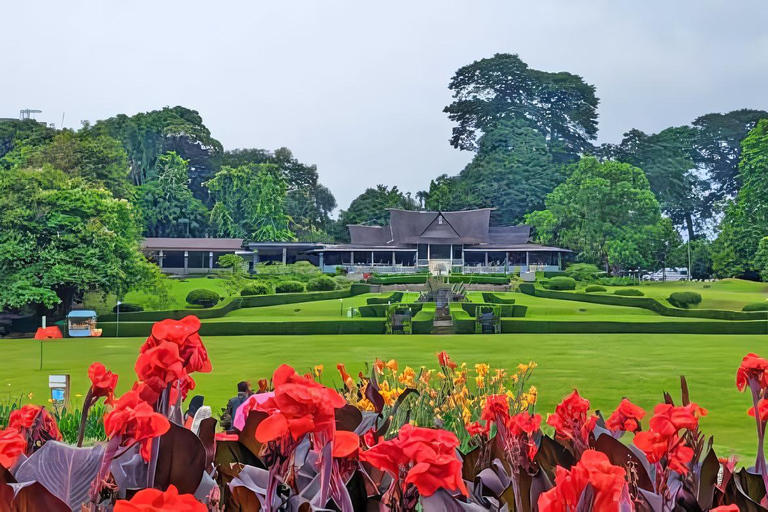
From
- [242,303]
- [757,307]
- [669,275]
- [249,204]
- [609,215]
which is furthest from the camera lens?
[249,204]

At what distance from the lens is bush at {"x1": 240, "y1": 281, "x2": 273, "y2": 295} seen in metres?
18.6

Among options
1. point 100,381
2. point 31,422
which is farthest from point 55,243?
point 100,381

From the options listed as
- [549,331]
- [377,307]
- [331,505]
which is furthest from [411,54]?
[331,505]

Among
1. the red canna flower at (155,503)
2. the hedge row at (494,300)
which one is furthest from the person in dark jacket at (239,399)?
the hedge row at (494,300)

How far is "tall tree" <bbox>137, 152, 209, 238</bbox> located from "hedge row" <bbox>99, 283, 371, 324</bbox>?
6260 millimetres

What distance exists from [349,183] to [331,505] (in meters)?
30.8

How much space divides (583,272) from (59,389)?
17652mm

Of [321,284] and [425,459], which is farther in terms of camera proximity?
[321,284]

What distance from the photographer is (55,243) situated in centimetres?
1574

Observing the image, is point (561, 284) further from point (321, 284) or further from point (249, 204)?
point (249, 204)

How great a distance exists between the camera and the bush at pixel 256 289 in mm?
18598

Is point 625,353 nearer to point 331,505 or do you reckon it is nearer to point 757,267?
point 757,267

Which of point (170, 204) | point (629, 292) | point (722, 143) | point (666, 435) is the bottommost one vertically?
point (629, 292)

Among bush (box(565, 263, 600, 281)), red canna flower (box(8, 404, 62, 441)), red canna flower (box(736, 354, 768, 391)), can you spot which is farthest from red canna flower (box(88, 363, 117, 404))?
bush (box(565, 263, 600, 281))
